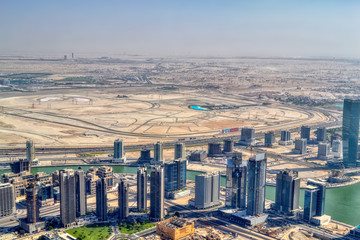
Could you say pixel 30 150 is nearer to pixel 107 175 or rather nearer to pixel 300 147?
pixel 107 175

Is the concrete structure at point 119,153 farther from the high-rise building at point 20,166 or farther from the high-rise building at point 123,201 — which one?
the high-rise building at point 123,201

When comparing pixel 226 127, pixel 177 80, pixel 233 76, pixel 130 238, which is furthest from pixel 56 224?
pixel 233 76

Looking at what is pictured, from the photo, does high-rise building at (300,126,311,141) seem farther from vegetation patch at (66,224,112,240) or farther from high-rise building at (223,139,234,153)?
vegetation patch at (66,224,112,240)

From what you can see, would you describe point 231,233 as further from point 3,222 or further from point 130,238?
point 3,222

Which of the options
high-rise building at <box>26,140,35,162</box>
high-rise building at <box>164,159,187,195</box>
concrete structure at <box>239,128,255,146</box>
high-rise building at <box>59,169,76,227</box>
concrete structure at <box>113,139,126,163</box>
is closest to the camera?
high-rise building at <box>59,169,76,227</box>

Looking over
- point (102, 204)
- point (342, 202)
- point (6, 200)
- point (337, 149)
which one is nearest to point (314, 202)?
point (342, 202)

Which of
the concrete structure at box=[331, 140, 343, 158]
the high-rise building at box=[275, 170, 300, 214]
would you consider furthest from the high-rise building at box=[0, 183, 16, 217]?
the concrete structure at box=[331, 140, 343, 158]
